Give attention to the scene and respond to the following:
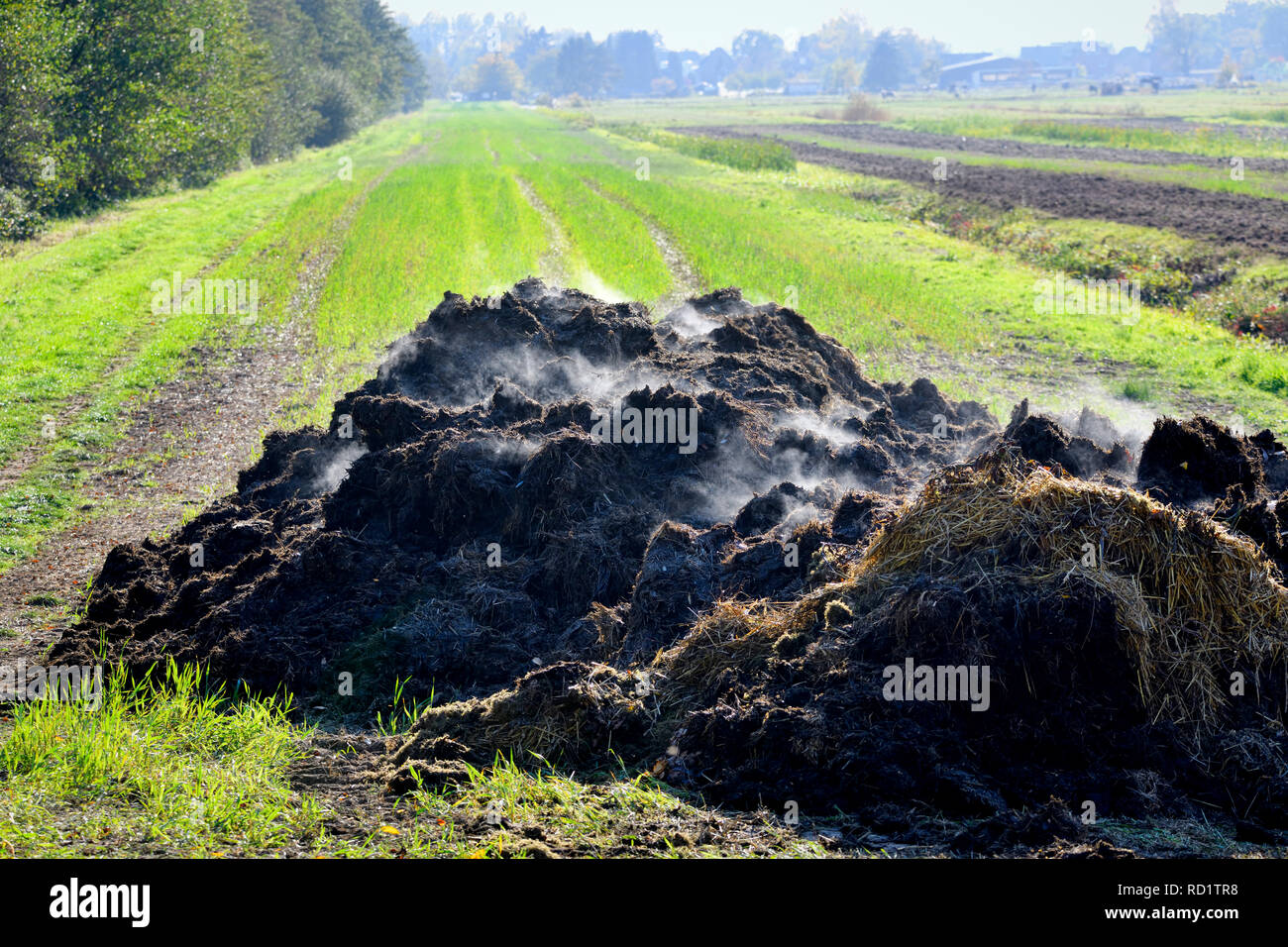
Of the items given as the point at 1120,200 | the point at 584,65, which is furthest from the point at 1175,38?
the point at 1120,200

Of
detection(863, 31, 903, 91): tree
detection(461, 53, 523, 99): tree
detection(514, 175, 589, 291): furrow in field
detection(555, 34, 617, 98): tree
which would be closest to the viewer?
detection(514, 175, 589, 291): furrow in field

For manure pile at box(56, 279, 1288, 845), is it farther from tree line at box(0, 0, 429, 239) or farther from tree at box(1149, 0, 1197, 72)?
tree at box(1149, 0, 1197, 72)

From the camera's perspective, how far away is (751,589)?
23.6ft

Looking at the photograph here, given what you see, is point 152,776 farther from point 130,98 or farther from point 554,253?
point 130,98

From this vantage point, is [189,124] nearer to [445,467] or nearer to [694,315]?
[694,315]

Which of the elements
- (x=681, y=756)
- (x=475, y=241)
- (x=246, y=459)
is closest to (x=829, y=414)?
(x=681, y=756)

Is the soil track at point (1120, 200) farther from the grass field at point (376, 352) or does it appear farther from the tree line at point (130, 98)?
the tree line at point (130, 98)

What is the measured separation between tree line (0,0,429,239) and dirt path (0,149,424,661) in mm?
11748

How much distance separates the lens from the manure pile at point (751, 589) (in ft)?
18.0

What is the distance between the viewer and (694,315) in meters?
13.0

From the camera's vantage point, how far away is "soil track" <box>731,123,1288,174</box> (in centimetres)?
4497

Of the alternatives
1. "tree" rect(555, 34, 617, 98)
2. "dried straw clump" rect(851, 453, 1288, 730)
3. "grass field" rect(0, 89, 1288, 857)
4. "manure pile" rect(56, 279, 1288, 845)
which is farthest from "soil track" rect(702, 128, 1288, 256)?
"tree" rect(555, 34, 617, 98)

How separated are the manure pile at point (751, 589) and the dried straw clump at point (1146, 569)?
2 centimetres

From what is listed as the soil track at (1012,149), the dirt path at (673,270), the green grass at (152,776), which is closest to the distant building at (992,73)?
the soil track at (1012,149)
